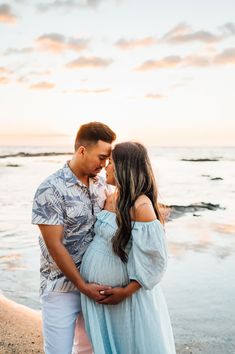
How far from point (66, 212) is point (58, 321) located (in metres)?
0.78

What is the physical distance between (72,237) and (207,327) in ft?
9.77

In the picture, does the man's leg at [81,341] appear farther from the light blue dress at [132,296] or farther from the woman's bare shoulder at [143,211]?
the woman's bare shoulder at [143,211]

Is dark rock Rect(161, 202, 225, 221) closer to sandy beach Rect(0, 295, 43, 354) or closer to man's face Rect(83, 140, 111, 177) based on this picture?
sandy beach Rect(0, 295, 43, 354)

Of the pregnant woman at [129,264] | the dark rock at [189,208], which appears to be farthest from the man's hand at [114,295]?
the dark rock at [189,208]

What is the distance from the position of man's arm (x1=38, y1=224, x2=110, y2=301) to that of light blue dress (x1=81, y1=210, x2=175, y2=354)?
0.07m

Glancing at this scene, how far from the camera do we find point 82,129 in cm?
360

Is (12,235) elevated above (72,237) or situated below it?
below

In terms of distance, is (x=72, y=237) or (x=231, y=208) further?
(x=231, y=208)

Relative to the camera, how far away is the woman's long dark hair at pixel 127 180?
322 centimetres

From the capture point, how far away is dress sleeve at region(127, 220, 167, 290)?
3.17m

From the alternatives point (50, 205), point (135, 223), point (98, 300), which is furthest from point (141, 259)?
point (50, 205)

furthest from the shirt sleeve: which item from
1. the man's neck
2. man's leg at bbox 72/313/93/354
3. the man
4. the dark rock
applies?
the dark rock

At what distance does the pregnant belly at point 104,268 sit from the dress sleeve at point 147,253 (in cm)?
10

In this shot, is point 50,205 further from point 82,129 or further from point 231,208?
point 231,208
